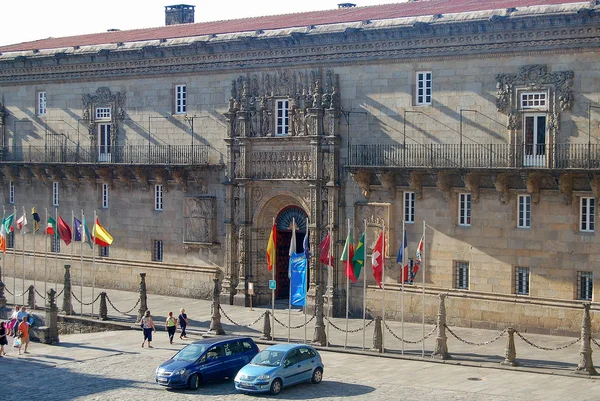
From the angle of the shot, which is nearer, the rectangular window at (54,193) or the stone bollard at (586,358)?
the stone bollard at (586,358)

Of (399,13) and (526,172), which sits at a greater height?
(399,13)

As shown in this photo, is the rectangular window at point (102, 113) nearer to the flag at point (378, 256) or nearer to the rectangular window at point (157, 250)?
the rectangular window at point (157, 250)

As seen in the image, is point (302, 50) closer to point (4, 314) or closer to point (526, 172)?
point (526, 172)

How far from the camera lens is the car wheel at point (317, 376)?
33.6 meters

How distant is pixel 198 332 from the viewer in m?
43.4

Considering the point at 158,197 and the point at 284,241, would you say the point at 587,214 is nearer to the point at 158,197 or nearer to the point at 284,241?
the point at 284,241

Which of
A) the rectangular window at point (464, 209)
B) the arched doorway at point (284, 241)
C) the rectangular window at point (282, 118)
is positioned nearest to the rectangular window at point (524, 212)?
the rectangular window at point (464, 209)

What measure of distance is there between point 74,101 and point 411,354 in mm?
26599

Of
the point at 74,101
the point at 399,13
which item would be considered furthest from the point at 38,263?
the point at 399,13

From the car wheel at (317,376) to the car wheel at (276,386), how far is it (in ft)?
4.87

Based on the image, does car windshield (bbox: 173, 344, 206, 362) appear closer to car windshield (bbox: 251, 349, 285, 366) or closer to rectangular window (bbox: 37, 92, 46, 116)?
car windshield (bbox: 251, 349, 285, 366)

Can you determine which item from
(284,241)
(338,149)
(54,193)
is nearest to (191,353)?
(338,149)

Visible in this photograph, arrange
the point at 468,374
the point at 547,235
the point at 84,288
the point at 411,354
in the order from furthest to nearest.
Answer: the point at 84,288 → the point at 547,235 → the point at 411,354 → the point at 468,374

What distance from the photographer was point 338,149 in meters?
46.7
